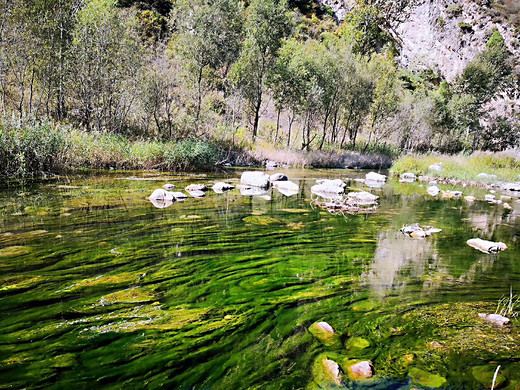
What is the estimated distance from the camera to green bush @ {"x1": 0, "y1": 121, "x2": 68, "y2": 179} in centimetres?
724

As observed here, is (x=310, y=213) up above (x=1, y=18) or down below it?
below

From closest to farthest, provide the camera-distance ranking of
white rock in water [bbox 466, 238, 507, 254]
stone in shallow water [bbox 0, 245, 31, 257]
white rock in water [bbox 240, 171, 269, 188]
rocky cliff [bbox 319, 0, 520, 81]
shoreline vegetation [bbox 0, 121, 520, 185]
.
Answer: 1. stone in shallow water [bbox 0, 245, 31, 257]
2. white rock in water [bbox 466, 238, 507, 254]
3. shoreline vegetation [bbox 0, 121, 520, 185]
4. white rock in water [bbox 240, 171, 269, 188]
5. rocky cliff [bbox 319, 0, 520, 81]

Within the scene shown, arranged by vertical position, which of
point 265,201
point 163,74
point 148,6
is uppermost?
point 148,6

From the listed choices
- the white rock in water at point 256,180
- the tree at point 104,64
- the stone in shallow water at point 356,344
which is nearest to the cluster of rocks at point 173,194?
the white rock in water at point 256,180

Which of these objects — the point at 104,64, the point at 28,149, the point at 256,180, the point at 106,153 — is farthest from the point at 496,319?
the point at 104,64

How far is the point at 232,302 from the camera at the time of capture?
2.62 metres

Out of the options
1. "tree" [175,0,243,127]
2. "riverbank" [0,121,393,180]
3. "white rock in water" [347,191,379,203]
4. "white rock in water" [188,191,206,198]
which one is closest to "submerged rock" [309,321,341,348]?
"white rock in water" [188,191,206,198]

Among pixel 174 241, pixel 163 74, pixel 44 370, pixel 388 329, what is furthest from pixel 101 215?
pixel 163 74

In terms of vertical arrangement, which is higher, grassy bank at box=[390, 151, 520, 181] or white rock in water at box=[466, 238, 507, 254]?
grassy bank at box=[390, 151, 520, 181]

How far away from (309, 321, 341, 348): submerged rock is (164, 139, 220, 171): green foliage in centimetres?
1117

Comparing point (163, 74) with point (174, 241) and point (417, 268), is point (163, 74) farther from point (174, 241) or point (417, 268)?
point (417, 268)

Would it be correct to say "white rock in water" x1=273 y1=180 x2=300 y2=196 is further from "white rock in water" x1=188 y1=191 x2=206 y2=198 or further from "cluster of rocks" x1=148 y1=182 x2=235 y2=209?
"white rock in water" x1=188 y1=191 x2=206 y2=198

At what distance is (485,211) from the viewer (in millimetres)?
8938

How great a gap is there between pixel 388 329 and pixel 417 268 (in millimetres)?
1740
